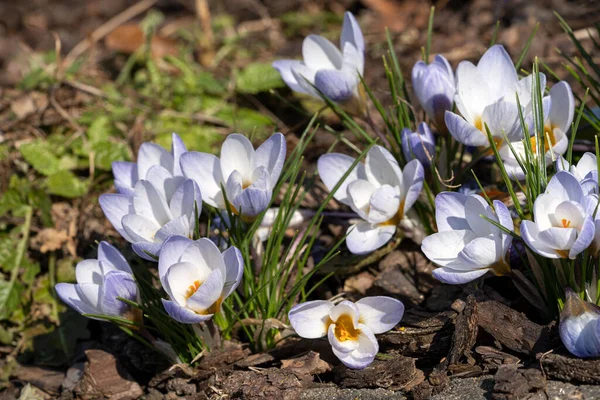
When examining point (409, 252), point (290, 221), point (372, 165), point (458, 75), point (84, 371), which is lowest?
point (84, 371)

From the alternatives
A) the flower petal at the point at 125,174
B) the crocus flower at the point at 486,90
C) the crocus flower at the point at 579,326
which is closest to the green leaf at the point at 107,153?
the flower petal at the point at 125,174

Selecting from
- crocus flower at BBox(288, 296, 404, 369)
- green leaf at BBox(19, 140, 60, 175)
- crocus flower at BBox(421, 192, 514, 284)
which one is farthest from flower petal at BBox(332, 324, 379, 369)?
green leaf at BBox(19, 140, 60, 175)

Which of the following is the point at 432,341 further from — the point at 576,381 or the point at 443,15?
the point at 443,15

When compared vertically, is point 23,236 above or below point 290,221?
below

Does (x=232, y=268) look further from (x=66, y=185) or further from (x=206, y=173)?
(x=66, y=185)

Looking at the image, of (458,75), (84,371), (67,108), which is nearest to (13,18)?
(67,108)

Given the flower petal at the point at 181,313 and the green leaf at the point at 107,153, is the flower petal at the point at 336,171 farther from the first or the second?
the green leaf at the point at 107,153

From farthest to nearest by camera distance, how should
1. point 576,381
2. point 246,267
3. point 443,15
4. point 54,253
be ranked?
point 443,15 < point 54,253 < point 246,267 < point 576,381
